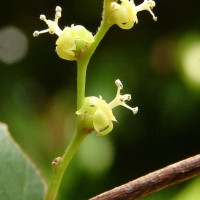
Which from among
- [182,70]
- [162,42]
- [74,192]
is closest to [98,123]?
[74,192]

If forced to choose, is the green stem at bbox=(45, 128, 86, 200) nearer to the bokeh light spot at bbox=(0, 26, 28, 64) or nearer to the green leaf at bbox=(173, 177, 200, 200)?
the green leaf at bbox=(173, 177, 200, 200)

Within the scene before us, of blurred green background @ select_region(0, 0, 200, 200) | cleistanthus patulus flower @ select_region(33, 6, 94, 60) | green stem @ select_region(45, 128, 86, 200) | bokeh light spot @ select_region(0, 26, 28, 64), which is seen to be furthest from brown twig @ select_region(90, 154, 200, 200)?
bokeh light spot @ select_region(0, 26, 28, 64)

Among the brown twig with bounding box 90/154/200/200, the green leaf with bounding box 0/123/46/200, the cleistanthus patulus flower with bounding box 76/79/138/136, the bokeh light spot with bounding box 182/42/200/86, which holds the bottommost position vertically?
the bokeh light spot with bounding box 182/42/200/86

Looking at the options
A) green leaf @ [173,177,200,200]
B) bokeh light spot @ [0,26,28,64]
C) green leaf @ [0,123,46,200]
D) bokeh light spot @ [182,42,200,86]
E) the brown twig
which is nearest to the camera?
the brown twig

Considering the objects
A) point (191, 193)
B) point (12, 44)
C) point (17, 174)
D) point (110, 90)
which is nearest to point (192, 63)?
point (110, 90)

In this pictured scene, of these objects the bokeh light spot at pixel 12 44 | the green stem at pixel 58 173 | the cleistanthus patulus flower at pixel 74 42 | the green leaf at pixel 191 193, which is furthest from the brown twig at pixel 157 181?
the bokeh light spot at pixel 12 44

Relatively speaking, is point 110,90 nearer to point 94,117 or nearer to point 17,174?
point 17,174
